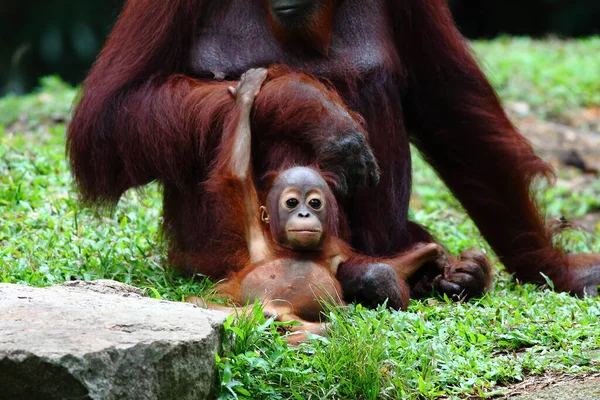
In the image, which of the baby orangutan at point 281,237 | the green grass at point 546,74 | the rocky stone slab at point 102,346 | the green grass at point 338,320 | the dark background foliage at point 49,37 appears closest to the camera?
the rocky stone slab at point 102,346

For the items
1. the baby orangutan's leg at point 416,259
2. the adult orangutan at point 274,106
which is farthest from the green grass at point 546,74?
the baby orangutan's leg at point 416,259

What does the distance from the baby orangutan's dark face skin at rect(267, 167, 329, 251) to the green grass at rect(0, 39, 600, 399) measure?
313 mm

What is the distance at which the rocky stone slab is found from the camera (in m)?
2.70

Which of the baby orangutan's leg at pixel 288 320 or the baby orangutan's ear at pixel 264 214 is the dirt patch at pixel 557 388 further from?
the baby orangutan's ear at pixel 264 214

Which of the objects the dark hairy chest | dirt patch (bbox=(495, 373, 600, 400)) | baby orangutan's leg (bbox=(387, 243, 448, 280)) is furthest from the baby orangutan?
dirt patch (bbox=(495, 373, 600, 400))

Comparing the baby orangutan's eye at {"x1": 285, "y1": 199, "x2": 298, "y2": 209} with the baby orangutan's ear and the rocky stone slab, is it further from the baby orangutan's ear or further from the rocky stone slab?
the rocky stone slab

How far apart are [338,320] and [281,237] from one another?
50cm

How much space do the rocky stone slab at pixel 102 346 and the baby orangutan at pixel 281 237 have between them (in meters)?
0.47

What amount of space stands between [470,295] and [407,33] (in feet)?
4.38

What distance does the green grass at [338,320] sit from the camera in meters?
3.26

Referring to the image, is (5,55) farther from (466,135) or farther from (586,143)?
(466,135)

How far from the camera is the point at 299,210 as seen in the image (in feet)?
12.4

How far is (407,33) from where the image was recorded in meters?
4.86

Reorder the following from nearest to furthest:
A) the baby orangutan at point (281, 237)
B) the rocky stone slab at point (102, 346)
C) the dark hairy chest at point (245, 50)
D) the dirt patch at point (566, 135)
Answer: the rocky stone slab at point (102, 346), the baby orangutan at point (281, 237), the dark hairy chest at point (245, 50), the dirt patch at point (566, 135)
